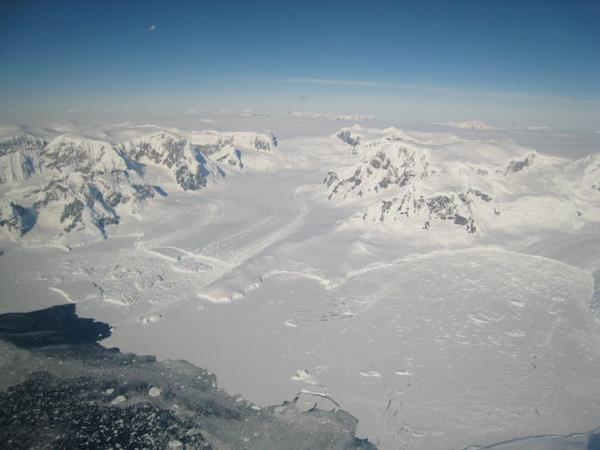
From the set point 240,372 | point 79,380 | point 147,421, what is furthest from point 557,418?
point 79,380

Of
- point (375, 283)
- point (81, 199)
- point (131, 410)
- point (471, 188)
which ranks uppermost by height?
point (471, 188)

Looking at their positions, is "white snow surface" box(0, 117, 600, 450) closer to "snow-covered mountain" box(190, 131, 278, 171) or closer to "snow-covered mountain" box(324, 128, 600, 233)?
"snow-covered mountain" box(324, 128, 600, 233)

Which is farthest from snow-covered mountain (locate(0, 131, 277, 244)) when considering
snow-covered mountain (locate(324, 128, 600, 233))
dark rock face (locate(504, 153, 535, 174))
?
dark rock face (locate(504, 153, 535, 174))

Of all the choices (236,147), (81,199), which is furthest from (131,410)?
(236,147)

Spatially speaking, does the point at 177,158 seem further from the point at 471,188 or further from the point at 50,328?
the point at 471,188

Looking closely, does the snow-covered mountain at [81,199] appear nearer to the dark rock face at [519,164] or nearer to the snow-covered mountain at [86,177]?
the snow-covered mountain at [86,177]

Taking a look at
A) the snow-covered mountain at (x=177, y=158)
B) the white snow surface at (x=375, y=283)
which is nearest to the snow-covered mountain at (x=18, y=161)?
the white snow surface at (x=375, y=283)
